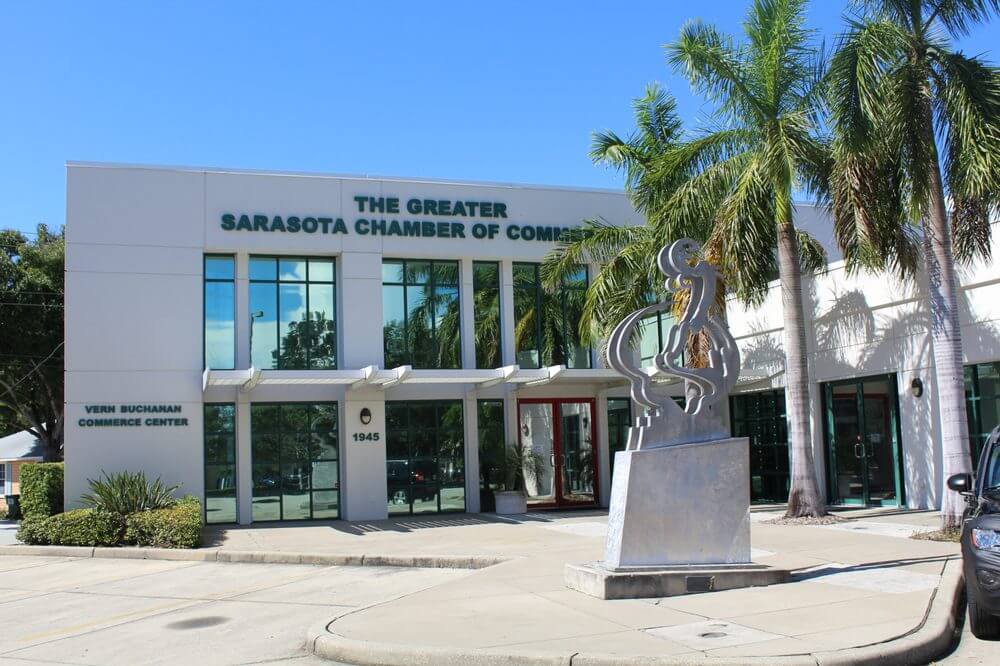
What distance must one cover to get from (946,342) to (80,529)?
14738mm

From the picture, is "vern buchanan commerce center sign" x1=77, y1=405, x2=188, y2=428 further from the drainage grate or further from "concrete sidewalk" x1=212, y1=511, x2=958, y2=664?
the drainage grate

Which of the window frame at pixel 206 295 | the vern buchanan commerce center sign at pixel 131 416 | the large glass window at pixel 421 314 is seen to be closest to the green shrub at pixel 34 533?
the vern buchanan commerce center sign at pixel 131 416

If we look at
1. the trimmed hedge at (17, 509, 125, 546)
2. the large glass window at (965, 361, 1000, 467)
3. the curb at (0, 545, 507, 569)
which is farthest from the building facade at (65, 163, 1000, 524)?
the curb at (0, 545, 507, 569)

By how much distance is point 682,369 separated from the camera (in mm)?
10672

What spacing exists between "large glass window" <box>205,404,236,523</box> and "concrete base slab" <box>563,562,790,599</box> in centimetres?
1209

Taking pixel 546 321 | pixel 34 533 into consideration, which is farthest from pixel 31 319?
pixel 546 321

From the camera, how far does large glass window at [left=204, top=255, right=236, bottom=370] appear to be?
20.5 meters

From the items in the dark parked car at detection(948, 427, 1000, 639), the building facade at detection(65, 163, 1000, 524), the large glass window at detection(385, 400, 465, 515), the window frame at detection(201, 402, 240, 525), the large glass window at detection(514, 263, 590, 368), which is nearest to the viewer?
the dark parked car at detection(948, 427, 1000, 639)

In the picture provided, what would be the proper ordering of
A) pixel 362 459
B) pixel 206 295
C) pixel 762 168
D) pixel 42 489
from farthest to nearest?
pixel 362 459 < pixel 206 295 < pixel 42 489 < pixel 762 168

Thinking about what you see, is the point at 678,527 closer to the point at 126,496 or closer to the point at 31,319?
the point at 126,496

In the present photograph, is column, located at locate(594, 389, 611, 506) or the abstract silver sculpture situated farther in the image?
column, located at locate(594, 389, 611, 506)

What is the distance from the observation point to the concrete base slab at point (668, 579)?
9.60 m

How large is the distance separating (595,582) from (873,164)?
8.40 metres

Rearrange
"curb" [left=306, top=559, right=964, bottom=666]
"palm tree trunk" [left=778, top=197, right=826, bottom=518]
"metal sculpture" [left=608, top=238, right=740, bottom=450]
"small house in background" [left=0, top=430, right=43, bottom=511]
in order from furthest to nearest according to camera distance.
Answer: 1. "small house in background" [left=0, top=430, right=43, bottom=511]
2. "palm tree trunk" [left=778, top=197, right=826, bottom=518]
3. "metal sculpture" [left=608, top=238, right=740, bottom=450]
4. "curb" [left=306, top=559, right=964, bottom=666]
